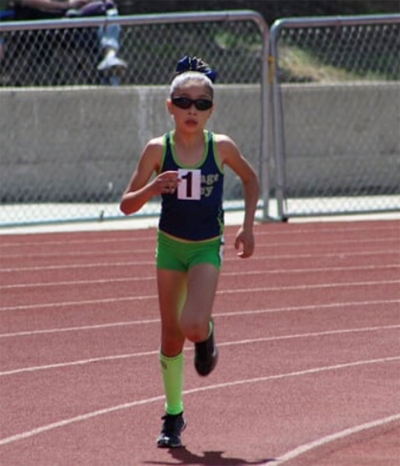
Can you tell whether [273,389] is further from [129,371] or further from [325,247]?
[325,247]

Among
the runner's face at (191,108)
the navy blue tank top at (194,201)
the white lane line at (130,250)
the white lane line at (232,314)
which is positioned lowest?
the navy blue tank top at (194,201)

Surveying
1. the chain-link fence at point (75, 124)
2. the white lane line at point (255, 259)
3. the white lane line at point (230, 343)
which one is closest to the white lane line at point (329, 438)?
the white lane line at point (230, 343)

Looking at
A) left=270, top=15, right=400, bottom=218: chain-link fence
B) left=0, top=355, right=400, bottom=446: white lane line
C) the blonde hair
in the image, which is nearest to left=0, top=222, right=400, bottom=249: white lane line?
left=270, top=15, right=400, bottom=218: chain-link fence

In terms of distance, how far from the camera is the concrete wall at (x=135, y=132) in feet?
61.8

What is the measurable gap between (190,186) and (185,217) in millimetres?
148

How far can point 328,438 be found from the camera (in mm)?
6992

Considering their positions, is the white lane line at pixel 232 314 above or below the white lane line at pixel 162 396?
above

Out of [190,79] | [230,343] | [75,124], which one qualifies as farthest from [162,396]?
[75,124]

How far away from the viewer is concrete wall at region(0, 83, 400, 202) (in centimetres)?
1883

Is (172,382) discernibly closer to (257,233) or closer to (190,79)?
(190,79)

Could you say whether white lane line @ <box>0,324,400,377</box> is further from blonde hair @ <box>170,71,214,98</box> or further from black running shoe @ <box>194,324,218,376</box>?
blonde hair @ <box>170,71,214,98</box>

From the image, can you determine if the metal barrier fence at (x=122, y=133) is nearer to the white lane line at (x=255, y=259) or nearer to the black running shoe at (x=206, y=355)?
the white lane line at (x=255, y=259)

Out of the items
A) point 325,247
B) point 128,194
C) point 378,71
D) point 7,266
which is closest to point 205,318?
point 128,194

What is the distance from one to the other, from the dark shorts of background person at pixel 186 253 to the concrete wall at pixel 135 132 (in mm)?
11653
